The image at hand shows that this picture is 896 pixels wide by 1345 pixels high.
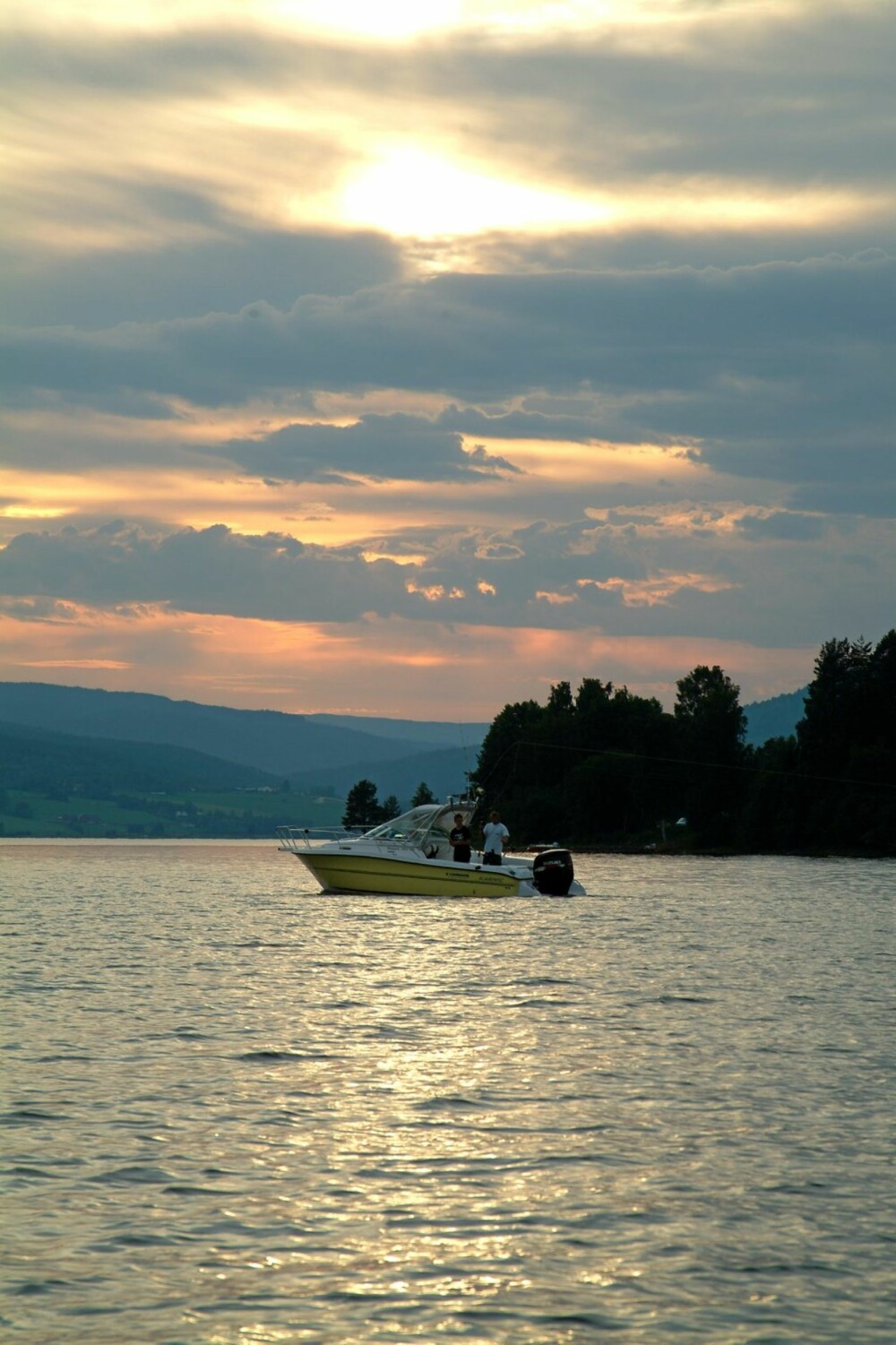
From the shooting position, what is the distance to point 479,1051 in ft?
85.8

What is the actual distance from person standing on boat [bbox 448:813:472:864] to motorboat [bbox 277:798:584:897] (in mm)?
352

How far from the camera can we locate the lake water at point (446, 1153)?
1298 centimetres

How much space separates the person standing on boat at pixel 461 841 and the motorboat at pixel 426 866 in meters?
0.35

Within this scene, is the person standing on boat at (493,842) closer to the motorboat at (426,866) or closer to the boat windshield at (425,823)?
the motorboat at (426,866)

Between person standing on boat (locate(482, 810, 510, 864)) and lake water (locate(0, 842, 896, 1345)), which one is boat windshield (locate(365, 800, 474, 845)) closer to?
person standing on boat (locate(482, 810, 510, 864))

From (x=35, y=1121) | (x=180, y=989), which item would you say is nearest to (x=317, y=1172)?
(x=35, y=1121)

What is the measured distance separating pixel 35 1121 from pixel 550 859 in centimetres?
5094

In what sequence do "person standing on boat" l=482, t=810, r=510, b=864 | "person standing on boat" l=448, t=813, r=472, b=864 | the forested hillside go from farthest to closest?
the forested hillside → "person standing on boat" l=482, t=810, r=510, b=864 → "person standing on boat" l=448, t=813, r=472, b=864

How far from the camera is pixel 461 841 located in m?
68.6

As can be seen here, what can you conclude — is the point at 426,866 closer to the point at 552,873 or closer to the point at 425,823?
the point at 425,823

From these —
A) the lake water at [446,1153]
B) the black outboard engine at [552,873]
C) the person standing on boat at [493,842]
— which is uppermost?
the person standing on boat at [493,842]

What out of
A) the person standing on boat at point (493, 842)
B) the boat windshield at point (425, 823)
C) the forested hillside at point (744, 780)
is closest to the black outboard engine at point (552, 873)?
the person standing on boat at point (493, 842)

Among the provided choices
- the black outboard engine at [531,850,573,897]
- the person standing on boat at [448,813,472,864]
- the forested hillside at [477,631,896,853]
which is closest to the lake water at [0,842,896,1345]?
the person standing on boat at [448,813,472,864]

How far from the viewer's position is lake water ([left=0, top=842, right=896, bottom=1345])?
12984 mm
